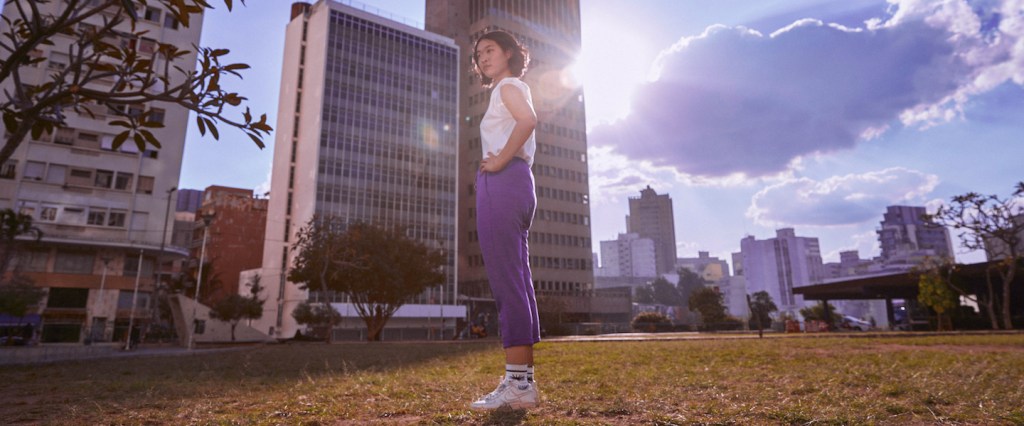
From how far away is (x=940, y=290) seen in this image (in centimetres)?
3616

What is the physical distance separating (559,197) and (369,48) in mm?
39151

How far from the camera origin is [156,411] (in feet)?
13.2

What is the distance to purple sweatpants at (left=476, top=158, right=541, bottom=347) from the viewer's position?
400cm

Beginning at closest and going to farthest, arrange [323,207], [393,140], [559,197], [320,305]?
[320,305], [323,207], [393,140], [559,197]

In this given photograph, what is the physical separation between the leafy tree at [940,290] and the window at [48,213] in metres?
66.1

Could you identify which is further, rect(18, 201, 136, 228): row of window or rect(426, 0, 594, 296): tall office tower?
rect(426, 0, 594, 296): tall office tower

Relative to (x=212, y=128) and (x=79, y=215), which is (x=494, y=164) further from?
(x=79, y=215)

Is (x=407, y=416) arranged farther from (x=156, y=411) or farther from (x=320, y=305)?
(x=320, y=305)

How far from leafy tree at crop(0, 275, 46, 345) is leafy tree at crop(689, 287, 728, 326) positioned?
213 feet

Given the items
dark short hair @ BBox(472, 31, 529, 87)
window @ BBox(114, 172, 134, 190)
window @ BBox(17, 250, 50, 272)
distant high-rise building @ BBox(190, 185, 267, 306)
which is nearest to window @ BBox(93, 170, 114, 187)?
window @ BBox(114, 172, 134, 190)

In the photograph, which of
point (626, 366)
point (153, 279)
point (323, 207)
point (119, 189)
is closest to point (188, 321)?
point (153, 279)

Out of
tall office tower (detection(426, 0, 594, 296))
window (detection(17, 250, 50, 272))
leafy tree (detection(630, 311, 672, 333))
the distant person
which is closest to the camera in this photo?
the distant person

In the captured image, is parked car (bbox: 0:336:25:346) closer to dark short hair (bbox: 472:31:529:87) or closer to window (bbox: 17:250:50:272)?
window (bbox: 17:250:50:272)

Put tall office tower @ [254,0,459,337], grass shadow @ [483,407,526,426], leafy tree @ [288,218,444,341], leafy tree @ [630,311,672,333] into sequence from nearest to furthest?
grass shadow @ [483,407,526,426] → leafy tree @ [288,218,444,341] → leafy tree @ [630,311,672,333] → tall office tower @ [254,0,459,337]
